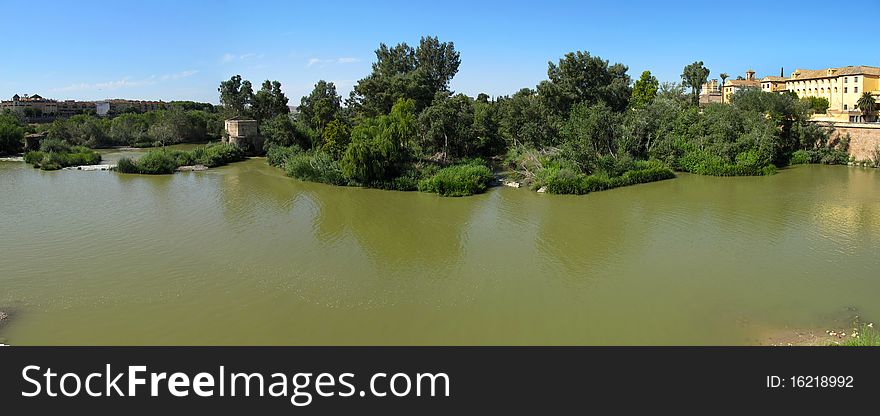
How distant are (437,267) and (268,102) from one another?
34.4 metres

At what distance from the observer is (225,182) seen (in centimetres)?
2895

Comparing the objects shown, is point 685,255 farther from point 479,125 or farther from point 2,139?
point 2,139

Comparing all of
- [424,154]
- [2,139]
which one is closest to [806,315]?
[424,154]

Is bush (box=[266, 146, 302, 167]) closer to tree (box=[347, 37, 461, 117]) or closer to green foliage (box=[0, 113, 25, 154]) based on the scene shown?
tree (box=[347, 37, 461, 117])

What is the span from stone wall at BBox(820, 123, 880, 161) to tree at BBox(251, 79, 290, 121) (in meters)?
37.6

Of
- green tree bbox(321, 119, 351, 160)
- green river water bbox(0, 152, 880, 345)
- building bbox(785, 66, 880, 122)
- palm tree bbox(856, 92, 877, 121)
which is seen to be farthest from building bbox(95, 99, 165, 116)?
palm tree bbox(856, 92, 877, 121)

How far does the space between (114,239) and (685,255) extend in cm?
1614

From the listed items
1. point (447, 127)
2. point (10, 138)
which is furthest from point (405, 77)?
point (10, 138)

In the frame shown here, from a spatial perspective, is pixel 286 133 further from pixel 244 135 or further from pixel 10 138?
pixel 10 138

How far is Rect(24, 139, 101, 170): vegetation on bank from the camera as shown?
3434 cm

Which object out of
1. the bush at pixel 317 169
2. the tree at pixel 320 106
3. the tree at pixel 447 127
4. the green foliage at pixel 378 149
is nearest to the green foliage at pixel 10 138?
the tree at pixel 320 106

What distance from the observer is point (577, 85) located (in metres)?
31.7

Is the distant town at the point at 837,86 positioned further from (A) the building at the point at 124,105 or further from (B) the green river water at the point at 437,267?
(A) the building at the point at 124,105

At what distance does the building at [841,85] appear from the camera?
46.1 m
